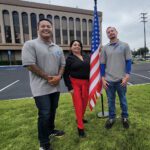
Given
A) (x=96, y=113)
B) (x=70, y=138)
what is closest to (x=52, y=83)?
(x=70, y=138)

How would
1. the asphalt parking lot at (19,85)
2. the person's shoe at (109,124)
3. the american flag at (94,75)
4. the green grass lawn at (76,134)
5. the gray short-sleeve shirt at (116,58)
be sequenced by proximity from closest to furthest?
the green grass lawn at (76,134)
the gray short-sleeve shirt at (116,58)
the american flag at (94,75)
the person's shoe at (109,124)
the asphalt parking lot at (19,85)

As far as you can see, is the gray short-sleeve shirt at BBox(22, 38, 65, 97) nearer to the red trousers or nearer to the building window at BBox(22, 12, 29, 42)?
the red trousers

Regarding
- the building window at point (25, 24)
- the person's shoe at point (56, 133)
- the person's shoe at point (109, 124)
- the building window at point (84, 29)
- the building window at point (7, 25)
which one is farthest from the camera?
the building window at point (84, 29)

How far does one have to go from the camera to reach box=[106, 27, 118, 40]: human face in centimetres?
364

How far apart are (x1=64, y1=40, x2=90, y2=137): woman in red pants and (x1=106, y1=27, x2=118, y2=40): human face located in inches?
23.9

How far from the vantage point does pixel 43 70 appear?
304 cm

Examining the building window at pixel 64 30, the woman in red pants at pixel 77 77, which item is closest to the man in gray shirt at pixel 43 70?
the woman in red pants at pixel 77 77

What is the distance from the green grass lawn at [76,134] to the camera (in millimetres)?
3336

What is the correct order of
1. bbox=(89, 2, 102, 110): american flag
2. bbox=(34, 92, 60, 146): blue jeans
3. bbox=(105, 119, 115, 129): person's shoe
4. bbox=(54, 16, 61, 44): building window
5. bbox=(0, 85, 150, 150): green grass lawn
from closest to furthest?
bbox=(34, 92, 60, 146): blue jeans < bbox=(0, 85, 150, 150): green grass lawn < bbox=(89, 2, 102, 110): american flag < bbox=(105, 119, 115, 129): person's shoe < bbox=(54, 16, 61, 44): building window

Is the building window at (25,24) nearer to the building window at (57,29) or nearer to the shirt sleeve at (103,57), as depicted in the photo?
the building window at (57,29)

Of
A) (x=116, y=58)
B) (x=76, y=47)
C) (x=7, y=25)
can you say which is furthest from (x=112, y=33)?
(x=7, y=25)

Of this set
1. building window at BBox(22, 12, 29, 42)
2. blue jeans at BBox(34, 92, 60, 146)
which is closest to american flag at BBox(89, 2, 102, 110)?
blue jeans at BBox(34, 92, 60, 146)

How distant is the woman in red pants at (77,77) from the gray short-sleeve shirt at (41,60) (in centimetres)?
48

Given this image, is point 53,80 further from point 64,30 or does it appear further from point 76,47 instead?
point 64,30
